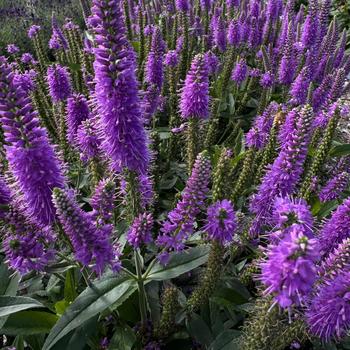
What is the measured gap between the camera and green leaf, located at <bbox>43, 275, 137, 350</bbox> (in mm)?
2451

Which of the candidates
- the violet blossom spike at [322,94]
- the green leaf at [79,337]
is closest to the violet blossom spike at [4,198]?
the green leaf at [79,337]

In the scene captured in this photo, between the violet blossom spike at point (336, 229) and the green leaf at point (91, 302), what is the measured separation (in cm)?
134

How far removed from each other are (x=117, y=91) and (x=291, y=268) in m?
1.27

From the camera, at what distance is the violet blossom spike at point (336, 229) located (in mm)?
2381

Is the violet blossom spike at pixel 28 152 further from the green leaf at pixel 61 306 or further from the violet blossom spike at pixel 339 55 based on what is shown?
the violet blossom spike at pixel 339 55

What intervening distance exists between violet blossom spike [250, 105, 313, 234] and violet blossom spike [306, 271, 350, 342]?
77cm

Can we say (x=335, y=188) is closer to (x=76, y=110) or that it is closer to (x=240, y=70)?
(x=76, y=110)

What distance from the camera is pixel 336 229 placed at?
2.44 metres

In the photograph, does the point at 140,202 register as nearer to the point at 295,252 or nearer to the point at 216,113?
the point at 295,252

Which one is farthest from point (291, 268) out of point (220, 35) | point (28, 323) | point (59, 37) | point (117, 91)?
point (59, 37)

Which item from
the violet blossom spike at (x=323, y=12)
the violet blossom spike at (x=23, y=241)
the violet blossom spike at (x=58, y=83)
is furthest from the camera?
the violet blossom spike at (x=323, y=12)

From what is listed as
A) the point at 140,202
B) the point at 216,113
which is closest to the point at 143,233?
the point at 140,202

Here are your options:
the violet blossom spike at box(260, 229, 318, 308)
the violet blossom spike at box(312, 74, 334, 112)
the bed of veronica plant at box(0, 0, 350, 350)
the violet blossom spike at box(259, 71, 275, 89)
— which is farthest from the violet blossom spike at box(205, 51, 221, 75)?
the violet blossom spike at box(260, 229, 318, 308)

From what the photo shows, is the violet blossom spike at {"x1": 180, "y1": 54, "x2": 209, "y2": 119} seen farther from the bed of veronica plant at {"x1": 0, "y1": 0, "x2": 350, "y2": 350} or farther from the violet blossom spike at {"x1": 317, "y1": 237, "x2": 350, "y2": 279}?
the violet blossom spike at {"x1": 317, "y1": 237, "x2": 350, "y2": 279}
